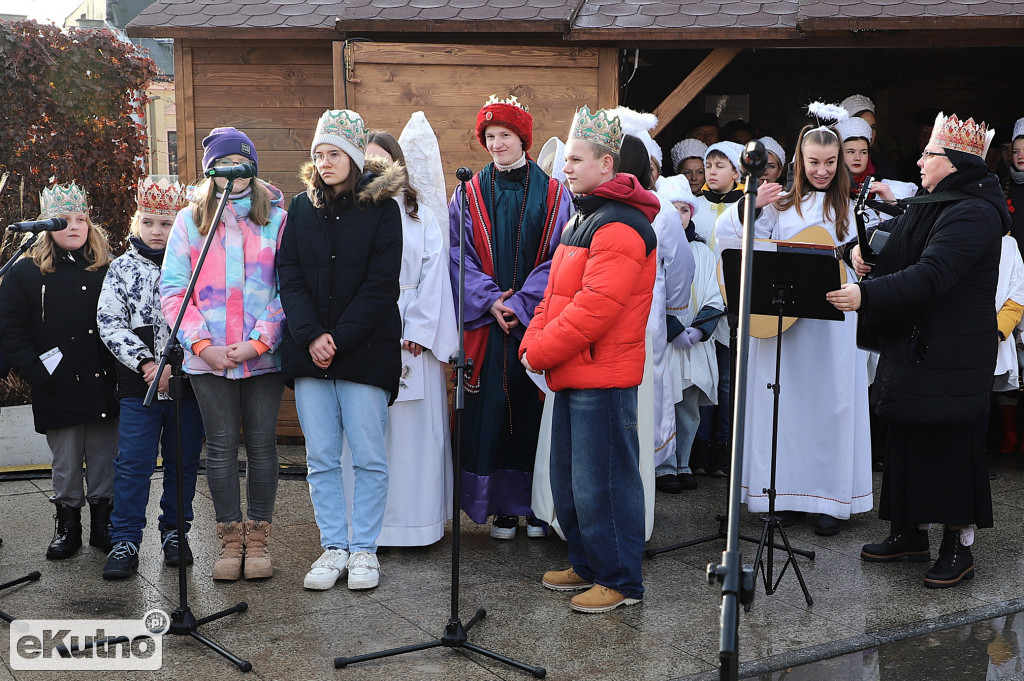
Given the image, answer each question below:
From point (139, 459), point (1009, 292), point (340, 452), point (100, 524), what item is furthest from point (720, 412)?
point (100, 524)

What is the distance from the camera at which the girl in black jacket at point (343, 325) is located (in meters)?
4.73

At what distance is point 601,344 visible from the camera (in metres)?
4.30

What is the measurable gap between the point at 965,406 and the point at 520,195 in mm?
2337

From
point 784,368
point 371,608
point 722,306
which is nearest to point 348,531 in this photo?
point 371,608

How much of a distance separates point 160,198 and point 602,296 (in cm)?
231

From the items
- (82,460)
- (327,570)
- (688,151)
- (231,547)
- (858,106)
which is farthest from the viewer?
(858,106)

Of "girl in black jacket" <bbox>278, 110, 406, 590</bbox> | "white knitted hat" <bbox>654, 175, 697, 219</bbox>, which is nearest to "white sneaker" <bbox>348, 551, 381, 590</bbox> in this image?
"girl in black jacket" <bbox>278, 110, 406, 590</bbox>

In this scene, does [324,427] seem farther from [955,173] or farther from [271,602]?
[955,173]

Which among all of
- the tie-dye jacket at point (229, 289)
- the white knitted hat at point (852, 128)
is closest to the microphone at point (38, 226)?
the tie-dye jacket at point (229, 289)

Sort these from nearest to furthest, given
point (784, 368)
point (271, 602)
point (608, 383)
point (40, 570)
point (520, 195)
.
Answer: point (608, 383)
point (271, 602)
point (40, 570)
point (520, 195)
point (784, 368)

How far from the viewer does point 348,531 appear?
5.22m

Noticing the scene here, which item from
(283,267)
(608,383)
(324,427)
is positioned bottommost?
(324,427)

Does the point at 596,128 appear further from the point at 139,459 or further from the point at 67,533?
the point at 67,533

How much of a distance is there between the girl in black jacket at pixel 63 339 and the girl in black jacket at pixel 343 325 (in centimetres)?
111
